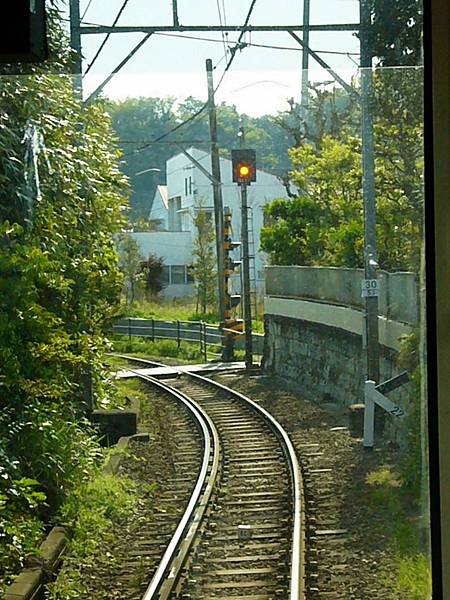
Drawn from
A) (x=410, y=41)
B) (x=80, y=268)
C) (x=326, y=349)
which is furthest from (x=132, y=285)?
(x=410, y=41)

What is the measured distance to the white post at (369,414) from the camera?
3.82ft

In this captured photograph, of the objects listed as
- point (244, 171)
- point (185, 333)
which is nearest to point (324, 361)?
point (185, 333)

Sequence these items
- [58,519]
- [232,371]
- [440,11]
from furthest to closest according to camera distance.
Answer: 1. [232,371]
2. [58,519]
3. [440,11]

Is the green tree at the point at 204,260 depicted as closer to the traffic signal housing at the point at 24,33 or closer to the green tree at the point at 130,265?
the green tree at the point at 130,265

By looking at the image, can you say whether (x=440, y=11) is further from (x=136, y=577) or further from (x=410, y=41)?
(x=136, y=577)

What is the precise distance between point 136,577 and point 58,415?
29cm

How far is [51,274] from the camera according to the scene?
120 centimetres

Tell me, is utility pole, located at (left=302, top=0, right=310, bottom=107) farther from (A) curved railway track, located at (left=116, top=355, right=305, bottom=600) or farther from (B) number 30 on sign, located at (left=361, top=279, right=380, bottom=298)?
(A) curved railway track, located at (left=116, top=355, right=305, bottom=600)

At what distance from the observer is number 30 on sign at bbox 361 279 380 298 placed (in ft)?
3.82

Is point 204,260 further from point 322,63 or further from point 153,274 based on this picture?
point 322,63

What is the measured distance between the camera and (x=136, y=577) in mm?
1131

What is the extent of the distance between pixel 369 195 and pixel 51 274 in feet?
1.75

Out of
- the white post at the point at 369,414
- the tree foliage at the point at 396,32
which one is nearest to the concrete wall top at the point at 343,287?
Answer: the white post at the point at 369,414

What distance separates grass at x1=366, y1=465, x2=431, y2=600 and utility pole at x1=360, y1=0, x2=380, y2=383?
16 centimetres
